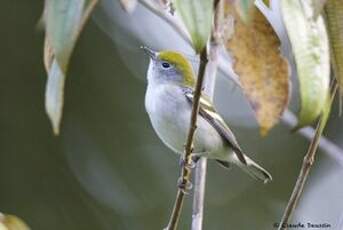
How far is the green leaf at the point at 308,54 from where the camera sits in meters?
0.87

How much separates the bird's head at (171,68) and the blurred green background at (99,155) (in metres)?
0.78

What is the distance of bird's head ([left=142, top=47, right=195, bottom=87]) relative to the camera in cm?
234

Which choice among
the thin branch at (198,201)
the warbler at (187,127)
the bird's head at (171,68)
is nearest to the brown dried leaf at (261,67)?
the thin branch at (198,201)

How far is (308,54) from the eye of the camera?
947 millimetres

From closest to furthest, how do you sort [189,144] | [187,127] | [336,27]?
1. [336,27]
2. [189,144]
3. [187,127]

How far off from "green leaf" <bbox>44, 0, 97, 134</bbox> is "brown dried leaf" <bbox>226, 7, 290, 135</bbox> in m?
0.24

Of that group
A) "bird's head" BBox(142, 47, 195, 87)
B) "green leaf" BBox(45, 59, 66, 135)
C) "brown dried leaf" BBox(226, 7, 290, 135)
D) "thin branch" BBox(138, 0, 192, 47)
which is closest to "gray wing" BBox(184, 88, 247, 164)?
"bird's head" BBox(142, 47, 195, 87)

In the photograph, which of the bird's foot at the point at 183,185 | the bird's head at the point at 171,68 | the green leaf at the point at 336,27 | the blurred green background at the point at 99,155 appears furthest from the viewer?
the blurred green background at the point at 99,155

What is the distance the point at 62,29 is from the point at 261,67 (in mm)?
287

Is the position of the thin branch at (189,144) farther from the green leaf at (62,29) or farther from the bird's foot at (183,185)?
the green leaf at (62,29)

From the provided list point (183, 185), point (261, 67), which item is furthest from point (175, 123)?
point (261, 67)

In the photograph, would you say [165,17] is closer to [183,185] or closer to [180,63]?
[183,185]

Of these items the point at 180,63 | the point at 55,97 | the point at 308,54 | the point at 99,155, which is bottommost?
the point at 99,155

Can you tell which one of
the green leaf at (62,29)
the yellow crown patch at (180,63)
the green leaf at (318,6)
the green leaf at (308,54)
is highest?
the green leaf at (62,29)
